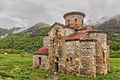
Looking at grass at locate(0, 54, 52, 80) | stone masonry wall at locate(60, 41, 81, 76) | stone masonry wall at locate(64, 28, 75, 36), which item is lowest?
grass at locate(0, 54, 52, 80)

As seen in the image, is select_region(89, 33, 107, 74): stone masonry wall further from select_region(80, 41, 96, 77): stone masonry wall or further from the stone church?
select_region(80, 41, 96, 77): stone masonry wall

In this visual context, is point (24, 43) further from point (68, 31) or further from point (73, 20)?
point (68, 31)

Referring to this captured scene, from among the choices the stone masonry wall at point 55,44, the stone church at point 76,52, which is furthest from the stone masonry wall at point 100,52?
the stone masonry wall at point 55,44

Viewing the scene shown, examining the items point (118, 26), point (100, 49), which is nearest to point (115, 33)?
point (118, 26)

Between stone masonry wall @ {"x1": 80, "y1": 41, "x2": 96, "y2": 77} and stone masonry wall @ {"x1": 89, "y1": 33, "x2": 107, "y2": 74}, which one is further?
stone masonry wall @ {"x1": 89, "y1": 33, "x2": 107, "y2": 74}

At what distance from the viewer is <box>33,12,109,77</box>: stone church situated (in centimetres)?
1213

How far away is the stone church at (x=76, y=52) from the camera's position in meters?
12.1

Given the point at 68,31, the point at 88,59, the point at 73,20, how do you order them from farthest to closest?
the point at 73,20, the point at 68,31, the point at 88,59

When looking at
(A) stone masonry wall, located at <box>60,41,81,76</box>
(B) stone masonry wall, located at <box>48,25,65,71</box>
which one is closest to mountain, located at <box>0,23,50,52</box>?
(B) stone masonry wall, located at <box>48,25,65,71</box>

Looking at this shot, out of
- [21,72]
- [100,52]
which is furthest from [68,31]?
[21,72]

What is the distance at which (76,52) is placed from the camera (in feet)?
41.9

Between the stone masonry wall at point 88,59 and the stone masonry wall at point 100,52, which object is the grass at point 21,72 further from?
the stone masonry wall at point 100,52

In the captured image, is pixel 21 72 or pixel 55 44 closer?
pixel 21 72

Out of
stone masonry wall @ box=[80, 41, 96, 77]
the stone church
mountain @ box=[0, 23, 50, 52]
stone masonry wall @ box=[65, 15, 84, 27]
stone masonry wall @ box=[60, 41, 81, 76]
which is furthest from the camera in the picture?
mountain @ box=[0, 23, 50, 52]
